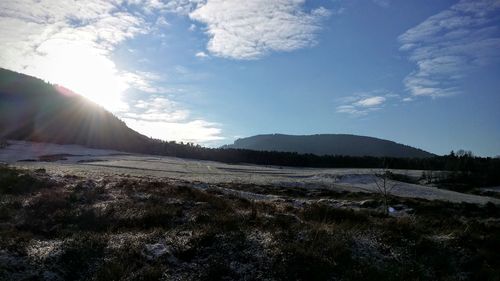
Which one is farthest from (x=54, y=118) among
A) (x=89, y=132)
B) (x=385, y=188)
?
(x=385, y=188)

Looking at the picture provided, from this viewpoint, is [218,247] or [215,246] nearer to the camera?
[218,247]

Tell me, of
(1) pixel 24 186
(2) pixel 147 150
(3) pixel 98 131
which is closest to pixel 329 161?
(2) pixel 147 150

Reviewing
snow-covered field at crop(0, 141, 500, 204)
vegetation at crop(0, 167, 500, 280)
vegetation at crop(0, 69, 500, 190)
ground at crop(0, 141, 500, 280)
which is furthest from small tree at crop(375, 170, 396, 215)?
vegetation at crop(0, 69, 500, 190)

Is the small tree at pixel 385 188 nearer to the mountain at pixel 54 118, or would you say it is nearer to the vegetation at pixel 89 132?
the vegetation at pixel 89 132

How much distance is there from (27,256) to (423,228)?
13955 mm

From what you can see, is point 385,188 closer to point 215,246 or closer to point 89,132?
point 215,246

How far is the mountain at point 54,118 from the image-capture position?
401 feet

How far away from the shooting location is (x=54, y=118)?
132 m

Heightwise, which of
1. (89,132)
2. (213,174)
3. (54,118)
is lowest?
(213,174)

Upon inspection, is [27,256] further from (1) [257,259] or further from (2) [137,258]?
(1) [257,259]

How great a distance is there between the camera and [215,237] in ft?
45.3

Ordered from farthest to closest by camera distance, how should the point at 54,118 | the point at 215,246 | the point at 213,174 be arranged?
the point at 54,118, the point at 213,174, the point at 215,246

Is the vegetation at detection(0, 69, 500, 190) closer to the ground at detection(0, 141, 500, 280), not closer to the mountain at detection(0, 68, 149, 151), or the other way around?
the mountain at detection(0, 68, 149, 151)

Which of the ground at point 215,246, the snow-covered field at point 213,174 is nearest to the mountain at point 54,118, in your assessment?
the snow-covered field at point 213,174
